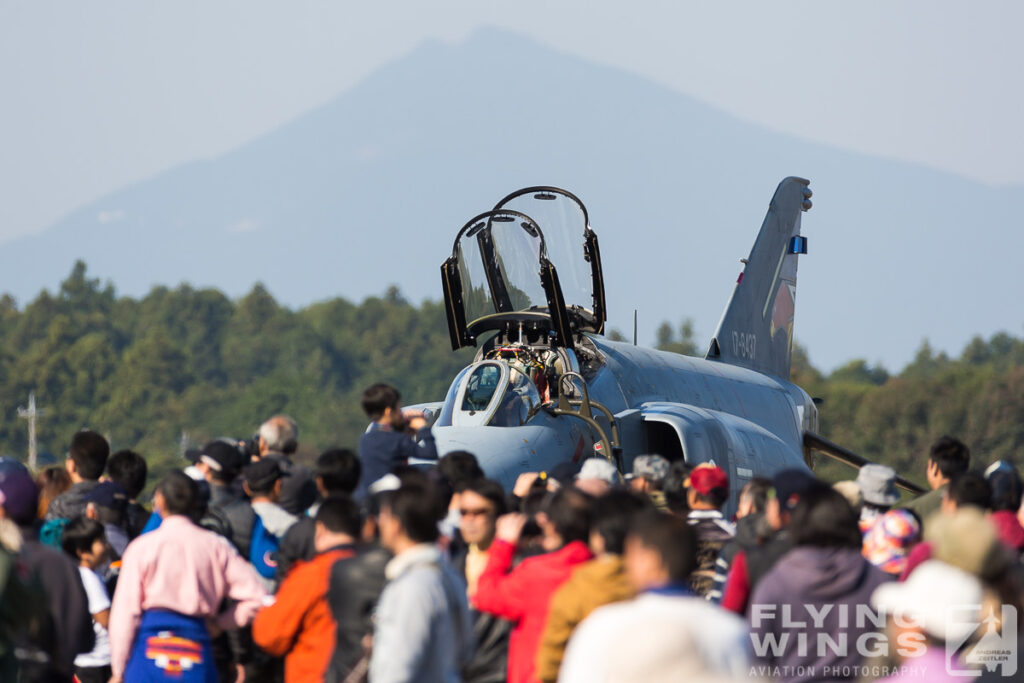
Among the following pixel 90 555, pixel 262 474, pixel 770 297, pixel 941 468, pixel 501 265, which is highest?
pixel 501 265

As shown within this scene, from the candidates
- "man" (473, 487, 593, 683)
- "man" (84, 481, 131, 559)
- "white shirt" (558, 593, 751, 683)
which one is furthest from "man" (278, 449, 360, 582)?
"white shirt" (558, 593, 751, 683)

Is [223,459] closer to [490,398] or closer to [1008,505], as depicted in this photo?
[490,398]

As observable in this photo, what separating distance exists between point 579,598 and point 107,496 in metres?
3.85

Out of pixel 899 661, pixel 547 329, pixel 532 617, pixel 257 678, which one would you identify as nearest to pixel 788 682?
pixel 899 661

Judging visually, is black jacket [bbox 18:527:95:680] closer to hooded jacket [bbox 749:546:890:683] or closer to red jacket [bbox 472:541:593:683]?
red jacket [bbox 472:541:593:683]

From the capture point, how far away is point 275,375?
4126 inches

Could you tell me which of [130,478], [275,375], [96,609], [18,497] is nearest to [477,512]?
[18,497]

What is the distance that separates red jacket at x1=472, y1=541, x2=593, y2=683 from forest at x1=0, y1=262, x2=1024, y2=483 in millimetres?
65347

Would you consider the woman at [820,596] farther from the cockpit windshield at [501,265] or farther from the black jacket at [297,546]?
the cockpit windshield at [501,265]

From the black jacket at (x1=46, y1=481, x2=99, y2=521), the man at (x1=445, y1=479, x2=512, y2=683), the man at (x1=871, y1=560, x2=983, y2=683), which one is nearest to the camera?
the man at (x1=871, y1=560, x2=983, y2=683)

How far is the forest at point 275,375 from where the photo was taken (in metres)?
76.9

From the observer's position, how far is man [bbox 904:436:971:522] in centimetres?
862

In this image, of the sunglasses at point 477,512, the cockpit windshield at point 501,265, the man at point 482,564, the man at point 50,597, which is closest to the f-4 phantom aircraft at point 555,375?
the cockpit windshield at point 501,265

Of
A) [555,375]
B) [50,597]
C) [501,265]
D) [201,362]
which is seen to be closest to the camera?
[50,597]
